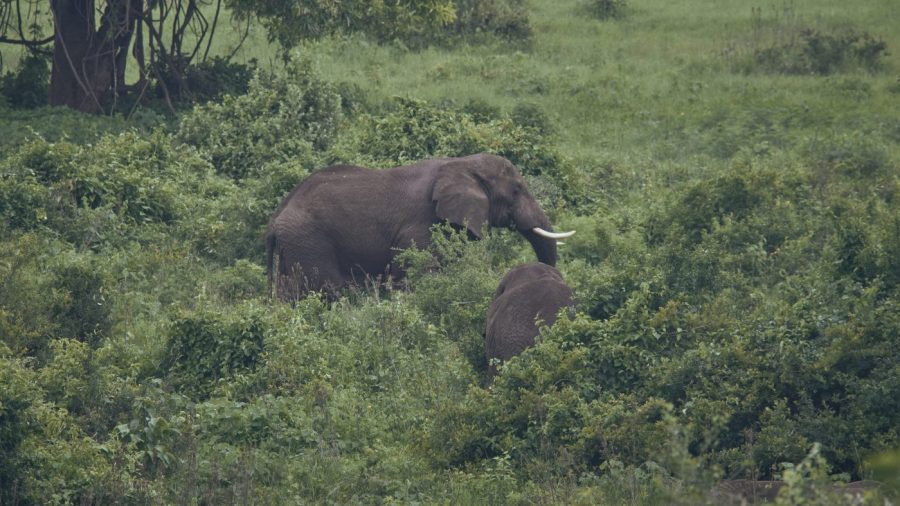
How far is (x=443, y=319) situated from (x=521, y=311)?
127 centimetres

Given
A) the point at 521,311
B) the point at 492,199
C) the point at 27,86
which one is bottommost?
the point at 492,199

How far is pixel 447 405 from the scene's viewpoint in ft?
30.8

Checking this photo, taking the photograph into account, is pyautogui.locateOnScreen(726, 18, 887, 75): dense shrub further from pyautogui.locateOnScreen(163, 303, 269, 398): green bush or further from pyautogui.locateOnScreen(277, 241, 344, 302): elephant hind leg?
pyautogui.locateOnScreen(163, 303, 269, 398): green bush

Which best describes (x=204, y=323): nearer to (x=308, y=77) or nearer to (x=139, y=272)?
(x=139, y=272)

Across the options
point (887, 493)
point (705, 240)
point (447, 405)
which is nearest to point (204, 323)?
A: point (447, 405)

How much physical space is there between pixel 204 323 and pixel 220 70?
10953 mm

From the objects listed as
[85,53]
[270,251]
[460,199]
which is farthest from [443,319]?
[85,53]

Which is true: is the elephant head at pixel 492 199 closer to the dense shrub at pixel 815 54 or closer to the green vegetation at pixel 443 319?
the green vegetation at pixel 443 319

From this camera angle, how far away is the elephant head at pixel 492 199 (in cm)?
1370

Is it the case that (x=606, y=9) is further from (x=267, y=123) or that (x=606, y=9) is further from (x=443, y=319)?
Result: (x=443, y=319)

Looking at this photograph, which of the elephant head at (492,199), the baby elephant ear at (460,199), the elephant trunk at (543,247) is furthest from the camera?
the elephant trunk at (543,247)

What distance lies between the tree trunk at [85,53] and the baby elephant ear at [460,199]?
7.06 metres

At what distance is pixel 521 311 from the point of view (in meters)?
10.7

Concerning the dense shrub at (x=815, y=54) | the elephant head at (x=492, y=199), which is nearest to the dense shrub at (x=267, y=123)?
the elephant head at (x=492, y=199)
